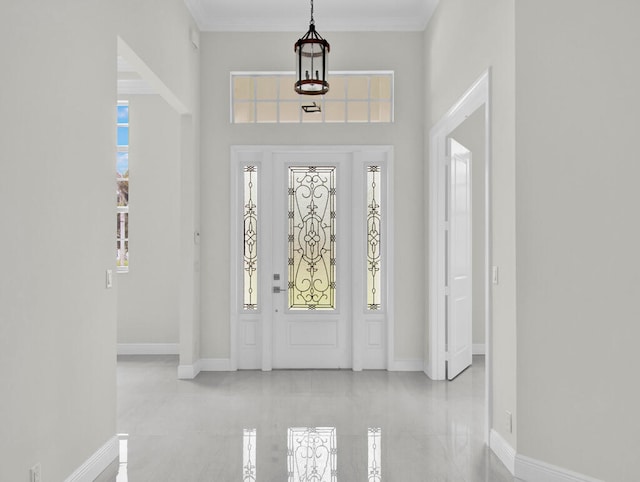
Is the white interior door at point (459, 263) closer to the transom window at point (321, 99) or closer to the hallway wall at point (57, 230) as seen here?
the transom window at point (321, 99)

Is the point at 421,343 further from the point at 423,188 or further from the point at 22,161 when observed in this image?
the point at 22,161

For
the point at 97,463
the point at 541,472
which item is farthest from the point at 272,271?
the point at 541,472

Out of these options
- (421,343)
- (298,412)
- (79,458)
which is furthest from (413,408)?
(79,458)

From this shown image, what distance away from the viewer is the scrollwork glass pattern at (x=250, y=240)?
579cm

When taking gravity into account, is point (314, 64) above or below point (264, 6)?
below

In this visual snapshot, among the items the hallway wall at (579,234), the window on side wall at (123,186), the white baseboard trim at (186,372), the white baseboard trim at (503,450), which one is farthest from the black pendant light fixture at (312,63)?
the window on side wall at (123,186)

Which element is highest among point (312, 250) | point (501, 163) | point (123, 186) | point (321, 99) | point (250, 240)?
point (321, 99)

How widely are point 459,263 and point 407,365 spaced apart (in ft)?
4.04

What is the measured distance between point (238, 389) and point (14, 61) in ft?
11.4

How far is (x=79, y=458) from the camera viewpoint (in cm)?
288

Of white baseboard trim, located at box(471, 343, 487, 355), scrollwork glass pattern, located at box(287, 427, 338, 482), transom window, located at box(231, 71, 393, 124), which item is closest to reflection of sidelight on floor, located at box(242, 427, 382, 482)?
scrollwork glass pattern, located at box(287, 427, 338, 482)

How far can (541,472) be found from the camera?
2975 millimetres

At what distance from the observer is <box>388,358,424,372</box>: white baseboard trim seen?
5.70 metres

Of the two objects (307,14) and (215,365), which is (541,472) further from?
(307,14)
